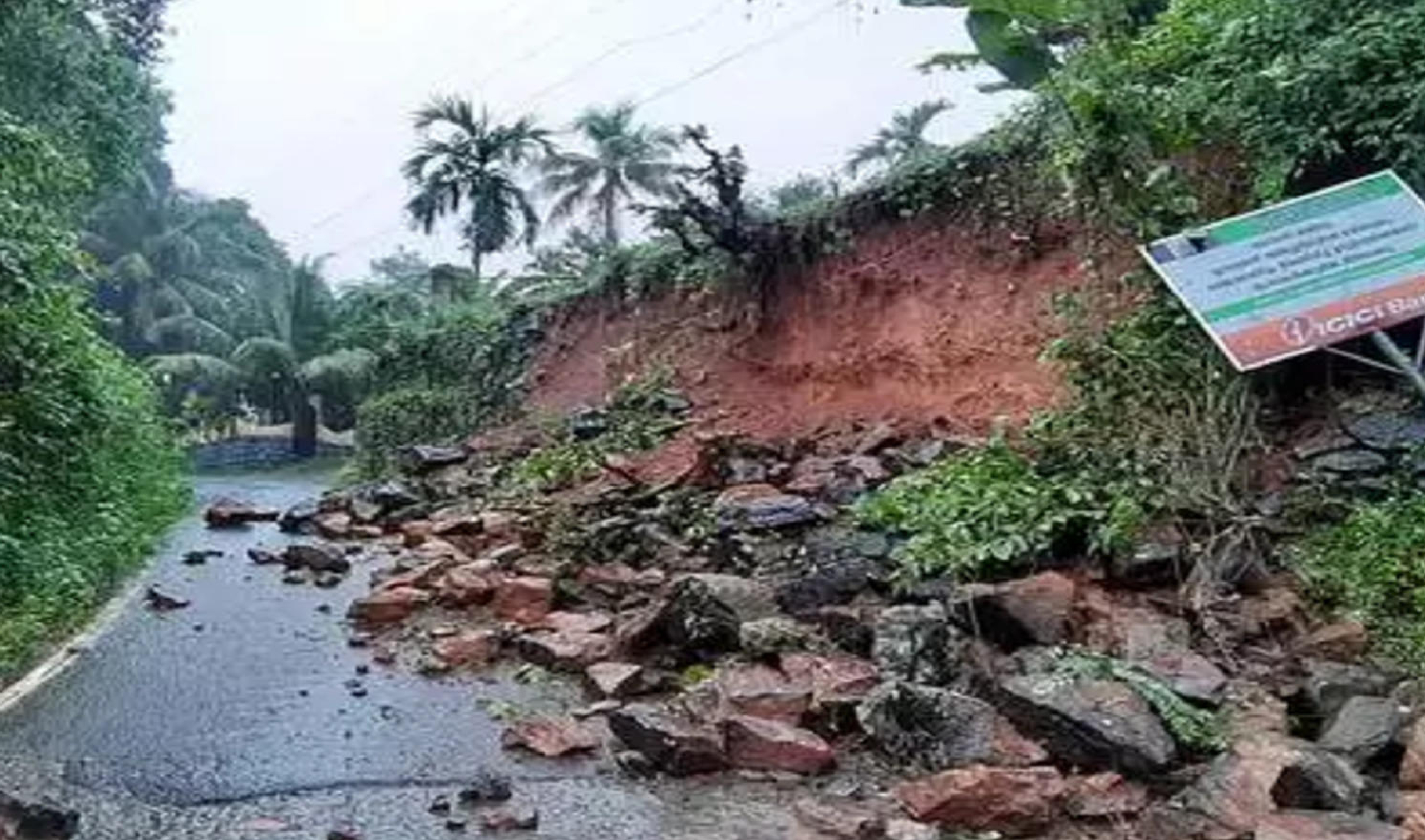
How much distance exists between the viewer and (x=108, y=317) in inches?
474

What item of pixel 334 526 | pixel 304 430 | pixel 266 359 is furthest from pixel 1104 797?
pixel 304 430

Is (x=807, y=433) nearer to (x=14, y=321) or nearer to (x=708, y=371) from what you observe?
(x=708, y=371)

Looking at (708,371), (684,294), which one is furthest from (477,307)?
(708,371)

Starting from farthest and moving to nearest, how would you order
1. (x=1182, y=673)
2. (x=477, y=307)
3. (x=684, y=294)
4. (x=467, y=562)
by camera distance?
(x=477, y=307), (x=684, y=294), (x=467, y=562), (x=1182, y=673)

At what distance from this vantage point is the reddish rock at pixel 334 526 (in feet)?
40.8

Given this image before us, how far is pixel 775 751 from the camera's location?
527 centimetres

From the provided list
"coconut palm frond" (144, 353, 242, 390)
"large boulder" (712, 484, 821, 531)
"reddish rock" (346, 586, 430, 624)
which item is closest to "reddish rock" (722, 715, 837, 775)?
"large boulder" (712, 484, 821, 531)

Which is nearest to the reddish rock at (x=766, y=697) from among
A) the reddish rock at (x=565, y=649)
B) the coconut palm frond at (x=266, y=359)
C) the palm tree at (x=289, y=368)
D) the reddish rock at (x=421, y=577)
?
the reddish rock at (x=565, y=649)

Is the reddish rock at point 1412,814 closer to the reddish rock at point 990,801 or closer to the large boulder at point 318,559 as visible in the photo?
the reddish rock at point 990,801

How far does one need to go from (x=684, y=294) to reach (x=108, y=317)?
697cm

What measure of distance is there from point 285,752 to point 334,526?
723 cm

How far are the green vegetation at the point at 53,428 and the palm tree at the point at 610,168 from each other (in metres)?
16.4

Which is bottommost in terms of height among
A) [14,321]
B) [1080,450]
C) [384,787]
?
[384,787]

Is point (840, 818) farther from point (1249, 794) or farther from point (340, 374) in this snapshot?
point (340, 374)
